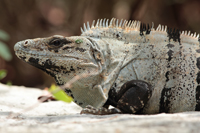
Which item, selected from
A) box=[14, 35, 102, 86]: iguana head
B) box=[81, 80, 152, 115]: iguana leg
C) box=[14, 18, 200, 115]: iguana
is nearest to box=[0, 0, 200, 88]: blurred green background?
box=[14, 18, 200, 115]: iguana

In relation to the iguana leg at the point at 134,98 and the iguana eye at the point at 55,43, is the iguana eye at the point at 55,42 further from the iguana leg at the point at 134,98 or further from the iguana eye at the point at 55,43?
the iguana leg at the point at 134,98

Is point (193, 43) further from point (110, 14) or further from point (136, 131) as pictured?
point (110, 14)

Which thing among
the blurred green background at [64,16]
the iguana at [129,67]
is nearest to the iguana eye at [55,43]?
the iguana at [129,67]

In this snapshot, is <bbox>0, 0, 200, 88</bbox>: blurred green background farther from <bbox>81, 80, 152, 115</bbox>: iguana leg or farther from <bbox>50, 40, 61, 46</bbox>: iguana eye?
<bbox>81, 80, 152, 115</bbox>: iguana leg

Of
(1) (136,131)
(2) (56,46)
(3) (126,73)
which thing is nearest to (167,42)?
(3) (126,73)

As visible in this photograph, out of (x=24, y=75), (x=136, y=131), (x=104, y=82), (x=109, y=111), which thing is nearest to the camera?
(x=136, y=131)
